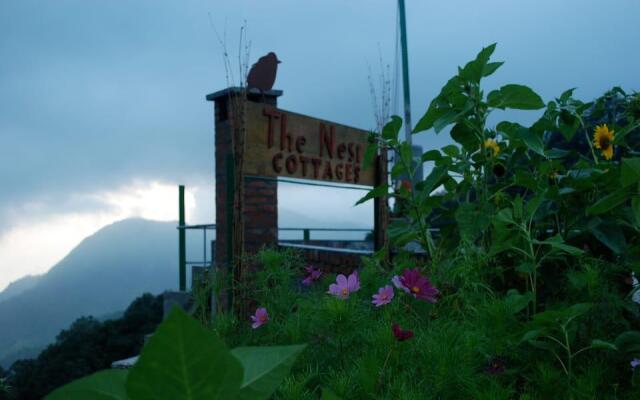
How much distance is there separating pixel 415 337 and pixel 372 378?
0.29 metres

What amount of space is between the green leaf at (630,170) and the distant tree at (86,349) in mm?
11590

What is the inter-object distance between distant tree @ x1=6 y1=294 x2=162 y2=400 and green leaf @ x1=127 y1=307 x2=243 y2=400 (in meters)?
12.3

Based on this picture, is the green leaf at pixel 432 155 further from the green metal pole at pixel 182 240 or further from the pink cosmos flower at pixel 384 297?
the green metal pole at pixel 182 240

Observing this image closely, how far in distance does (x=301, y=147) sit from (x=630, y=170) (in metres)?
3.54

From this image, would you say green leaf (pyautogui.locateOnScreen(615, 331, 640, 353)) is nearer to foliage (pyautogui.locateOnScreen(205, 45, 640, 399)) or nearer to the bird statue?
foliage (pyautogui.locateOnScreen(205, 45, 640, 399))

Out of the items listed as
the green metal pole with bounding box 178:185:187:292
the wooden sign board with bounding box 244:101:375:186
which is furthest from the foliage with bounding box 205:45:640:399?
the green metal pole with bounding box 178:185:187:292

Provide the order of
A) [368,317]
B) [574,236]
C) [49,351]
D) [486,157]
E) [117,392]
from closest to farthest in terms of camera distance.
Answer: [117,392], [368,317], [574,236], [486,157], [49,351]

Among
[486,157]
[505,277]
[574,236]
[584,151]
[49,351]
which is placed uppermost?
[584,151]

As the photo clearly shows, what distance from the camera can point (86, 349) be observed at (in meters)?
13.4

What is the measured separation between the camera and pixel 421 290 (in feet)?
5.23

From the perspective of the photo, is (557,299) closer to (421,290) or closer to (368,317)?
(421,290)

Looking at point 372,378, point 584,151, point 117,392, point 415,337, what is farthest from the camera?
point 584,151

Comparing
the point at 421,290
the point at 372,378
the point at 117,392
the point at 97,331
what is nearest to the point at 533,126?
the point at 421,290

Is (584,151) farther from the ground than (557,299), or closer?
farther from the ground
